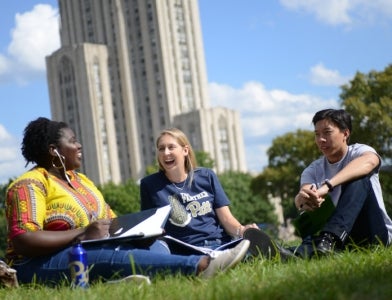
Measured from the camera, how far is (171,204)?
290 inches

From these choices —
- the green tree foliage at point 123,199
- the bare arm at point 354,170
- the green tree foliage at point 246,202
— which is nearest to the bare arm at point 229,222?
the bare arm at point 354,170

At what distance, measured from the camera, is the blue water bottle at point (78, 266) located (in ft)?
18.7

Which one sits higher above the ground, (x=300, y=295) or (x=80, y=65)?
(x=80, y=65)

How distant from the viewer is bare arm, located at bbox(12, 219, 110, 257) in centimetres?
616

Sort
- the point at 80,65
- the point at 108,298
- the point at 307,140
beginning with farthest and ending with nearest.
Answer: the point at 80,65
the point at 307,140
the point at 108,298

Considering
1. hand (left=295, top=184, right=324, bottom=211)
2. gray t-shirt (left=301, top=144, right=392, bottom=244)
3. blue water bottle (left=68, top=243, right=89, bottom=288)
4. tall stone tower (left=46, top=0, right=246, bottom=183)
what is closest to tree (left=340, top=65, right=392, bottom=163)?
gray t-shirt (left=301, top=144, right=392, bottom=244)

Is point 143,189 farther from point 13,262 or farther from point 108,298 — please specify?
point 108,298

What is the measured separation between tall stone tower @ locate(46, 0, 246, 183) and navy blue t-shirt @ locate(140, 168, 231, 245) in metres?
116

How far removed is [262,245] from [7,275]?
6.66 feet

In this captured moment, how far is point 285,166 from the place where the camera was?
5653cm

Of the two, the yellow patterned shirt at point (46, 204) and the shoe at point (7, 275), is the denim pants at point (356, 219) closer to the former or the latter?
the yellow patterned shirt at point (46, 204)

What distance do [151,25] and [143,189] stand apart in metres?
123

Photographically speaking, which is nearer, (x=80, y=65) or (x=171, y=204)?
(x=171, y=204)

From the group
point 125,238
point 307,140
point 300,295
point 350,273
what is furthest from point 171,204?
point 307,140
